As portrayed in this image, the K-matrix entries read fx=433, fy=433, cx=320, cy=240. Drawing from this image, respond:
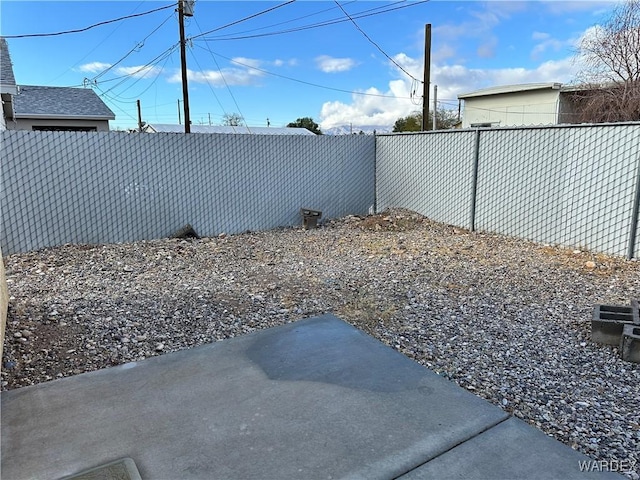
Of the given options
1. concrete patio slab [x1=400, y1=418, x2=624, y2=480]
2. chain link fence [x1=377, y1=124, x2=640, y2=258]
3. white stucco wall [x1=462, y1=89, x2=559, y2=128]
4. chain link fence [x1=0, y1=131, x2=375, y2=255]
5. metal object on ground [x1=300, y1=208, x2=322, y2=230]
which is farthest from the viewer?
white stucco wall [x1=462, y1=89, x2=559, y2=128]

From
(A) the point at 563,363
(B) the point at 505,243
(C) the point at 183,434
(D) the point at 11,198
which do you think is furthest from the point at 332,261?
(D) the point at 11,198

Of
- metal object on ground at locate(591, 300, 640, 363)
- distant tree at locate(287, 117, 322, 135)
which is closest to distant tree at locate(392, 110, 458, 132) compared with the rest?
distant tree at locate(287, 117, 322, 135)

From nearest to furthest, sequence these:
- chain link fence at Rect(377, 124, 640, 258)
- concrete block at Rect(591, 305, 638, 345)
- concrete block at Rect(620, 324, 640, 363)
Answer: concrete block at Rect(620, 324, 640, 363) < concrete block at Rect(591, 305, 638, 345) < chain link fence at Rect(377, 124, 640, 258)

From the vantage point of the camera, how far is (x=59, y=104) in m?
16.5

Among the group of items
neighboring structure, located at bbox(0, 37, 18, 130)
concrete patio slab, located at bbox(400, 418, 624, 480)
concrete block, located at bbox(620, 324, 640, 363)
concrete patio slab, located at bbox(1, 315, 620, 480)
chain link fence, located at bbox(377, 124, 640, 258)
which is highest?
neighboring structure, located at bbox(0, 37, 18, 130)

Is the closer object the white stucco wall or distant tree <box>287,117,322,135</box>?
the white stucco wall

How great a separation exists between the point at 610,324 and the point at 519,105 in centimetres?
1714

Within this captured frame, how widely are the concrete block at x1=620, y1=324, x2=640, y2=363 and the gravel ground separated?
61mm

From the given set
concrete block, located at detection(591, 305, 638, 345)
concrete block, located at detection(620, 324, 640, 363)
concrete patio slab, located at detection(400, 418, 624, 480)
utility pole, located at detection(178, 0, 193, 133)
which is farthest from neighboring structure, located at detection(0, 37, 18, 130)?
concrete block, located at detection(620, 324, 640, 363)

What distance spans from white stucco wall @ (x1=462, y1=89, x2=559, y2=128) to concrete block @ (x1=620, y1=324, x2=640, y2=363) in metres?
14.3

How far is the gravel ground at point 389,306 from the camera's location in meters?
2.65

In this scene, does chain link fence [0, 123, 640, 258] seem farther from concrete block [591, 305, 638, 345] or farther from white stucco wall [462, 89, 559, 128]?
white stucco wall [462, 89, 559, 128]

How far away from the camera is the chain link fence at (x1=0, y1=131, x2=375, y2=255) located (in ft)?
20.1

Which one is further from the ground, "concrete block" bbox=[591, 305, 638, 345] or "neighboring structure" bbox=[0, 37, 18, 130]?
"neighboring structure" bbox=[0, 37, 18, 130]
